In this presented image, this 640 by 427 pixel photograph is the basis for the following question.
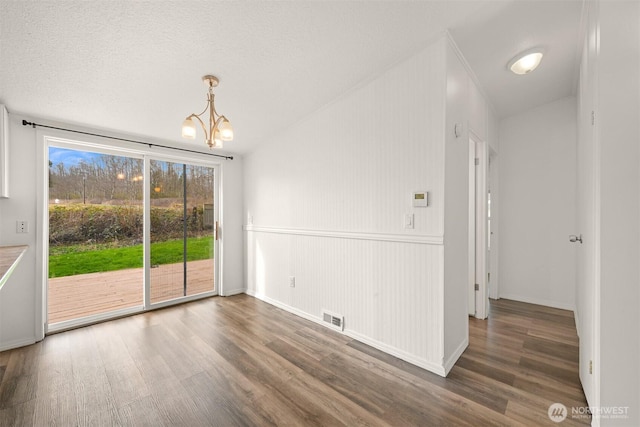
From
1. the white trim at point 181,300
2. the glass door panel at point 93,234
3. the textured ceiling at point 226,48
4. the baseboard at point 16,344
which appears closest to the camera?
the textured ceiling at point 226,48

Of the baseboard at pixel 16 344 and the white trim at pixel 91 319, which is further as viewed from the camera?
the white trim at pixel 91 319

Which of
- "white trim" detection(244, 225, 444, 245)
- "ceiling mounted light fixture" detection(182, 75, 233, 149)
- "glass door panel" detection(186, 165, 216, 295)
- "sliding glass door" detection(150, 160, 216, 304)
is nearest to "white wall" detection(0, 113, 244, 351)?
"sliding glass door" detection(150, 160, 216, 304)

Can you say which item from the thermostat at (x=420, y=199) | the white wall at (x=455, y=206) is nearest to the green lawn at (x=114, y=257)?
the thermostat at (x=420, y=199)

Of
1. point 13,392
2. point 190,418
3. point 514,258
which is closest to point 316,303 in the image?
point 190,418

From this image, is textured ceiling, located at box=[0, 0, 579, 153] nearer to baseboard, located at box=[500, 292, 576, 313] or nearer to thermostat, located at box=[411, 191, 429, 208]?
thermostat, located at box=[411, 191, 429, 208]

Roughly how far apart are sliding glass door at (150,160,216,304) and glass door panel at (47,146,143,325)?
0.61 feet

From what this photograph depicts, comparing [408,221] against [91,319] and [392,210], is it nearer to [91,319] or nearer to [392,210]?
[392,210]

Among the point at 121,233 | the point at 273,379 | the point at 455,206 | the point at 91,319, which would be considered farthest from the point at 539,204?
the point at 91,319

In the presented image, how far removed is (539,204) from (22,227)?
6179 millimetres

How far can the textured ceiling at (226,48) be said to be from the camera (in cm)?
159

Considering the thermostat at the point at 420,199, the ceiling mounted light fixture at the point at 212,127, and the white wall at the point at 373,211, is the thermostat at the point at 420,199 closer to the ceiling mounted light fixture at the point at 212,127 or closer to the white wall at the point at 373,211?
the white wall at the point at 373,211

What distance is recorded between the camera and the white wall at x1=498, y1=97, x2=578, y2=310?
331cm

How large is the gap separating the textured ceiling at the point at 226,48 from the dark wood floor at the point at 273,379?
2413mm

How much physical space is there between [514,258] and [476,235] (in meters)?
1.09
